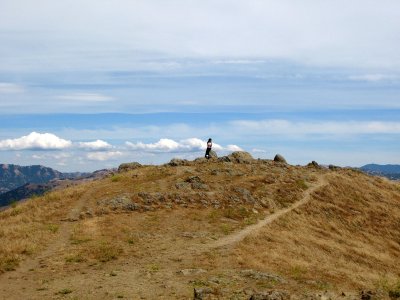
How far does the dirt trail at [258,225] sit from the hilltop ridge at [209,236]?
14 cm

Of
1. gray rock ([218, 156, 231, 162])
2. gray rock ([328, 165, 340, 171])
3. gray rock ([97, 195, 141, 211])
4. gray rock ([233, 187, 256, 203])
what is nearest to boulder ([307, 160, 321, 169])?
gray rock ([328, 165, 340, 171])

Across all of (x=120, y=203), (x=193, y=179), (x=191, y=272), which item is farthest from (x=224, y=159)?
(x=191, y=272)

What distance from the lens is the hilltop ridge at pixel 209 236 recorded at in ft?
83.6

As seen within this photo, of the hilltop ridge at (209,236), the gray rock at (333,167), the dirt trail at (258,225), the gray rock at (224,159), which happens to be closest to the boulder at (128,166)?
the hilltop ridge at (209,236)

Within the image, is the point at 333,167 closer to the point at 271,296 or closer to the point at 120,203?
the point at 120,203

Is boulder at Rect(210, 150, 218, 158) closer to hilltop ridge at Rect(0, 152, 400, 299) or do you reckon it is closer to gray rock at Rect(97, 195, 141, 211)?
hilltop ridge at Rect(0, 152, 400, 299)

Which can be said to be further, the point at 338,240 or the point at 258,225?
the point at 338,240

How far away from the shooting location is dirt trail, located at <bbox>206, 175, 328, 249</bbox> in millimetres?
36216

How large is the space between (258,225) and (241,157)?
2901 cm

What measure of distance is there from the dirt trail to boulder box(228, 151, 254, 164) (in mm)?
12728

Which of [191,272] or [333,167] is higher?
[333,167]

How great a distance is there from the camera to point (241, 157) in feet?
235

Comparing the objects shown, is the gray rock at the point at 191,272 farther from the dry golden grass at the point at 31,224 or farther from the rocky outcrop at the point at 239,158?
the rocky outcrop at the point at 239,158

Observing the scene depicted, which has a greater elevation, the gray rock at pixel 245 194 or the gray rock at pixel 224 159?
the gray rock at pixel 224 159
